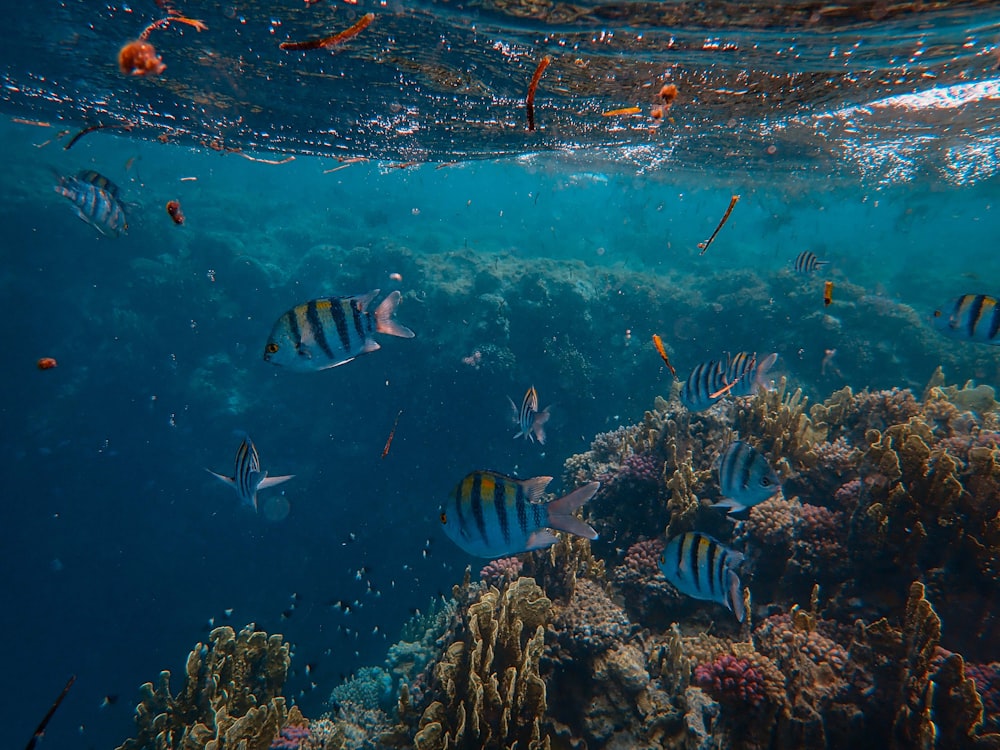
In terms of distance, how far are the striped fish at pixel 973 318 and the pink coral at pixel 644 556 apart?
4.16m

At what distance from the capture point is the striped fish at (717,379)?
530cm

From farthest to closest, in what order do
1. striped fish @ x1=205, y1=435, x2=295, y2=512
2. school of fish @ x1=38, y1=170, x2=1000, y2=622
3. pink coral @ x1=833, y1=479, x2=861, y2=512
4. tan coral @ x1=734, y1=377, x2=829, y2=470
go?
tan coral @ x1=734, y1=377, x2=829, y2=470 → pink coral @ x1=833, y1=479, x2=861, y2=512 → striped fish @ x1=205, y1=435, x2=295, y2=512 → school of fish @ x1=38, y1=170, x2=1000, y2=622

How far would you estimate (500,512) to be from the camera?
2834 mm

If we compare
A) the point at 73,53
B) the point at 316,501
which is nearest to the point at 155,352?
the point at 316,501

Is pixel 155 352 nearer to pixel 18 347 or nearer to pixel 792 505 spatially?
pixel 18 347

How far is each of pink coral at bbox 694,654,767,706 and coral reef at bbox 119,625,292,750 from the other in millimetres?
4215

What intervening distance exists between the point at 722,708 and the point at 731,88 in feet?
43.3

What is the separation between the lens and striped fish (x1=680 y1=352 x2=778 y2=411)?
5305 mm

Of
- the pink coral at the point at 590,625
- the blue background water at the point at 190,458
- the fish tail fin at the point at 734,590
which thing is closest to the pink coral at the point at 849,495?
the fish tail fin at the point at 734,590

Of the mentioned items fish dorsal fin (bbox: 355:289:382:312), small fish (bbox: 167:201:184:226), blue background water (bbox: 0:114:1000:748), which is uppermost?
small fish (bbox: 167:201:184:226)

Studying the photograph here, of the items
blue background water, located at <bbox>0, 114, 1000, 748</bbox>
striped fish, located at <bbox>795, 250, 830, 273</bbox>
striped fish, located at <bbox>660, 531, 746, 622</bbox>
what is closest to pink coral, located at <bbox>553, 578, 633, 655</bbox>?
striped fish, located at <bbox>660, 531, 746, 622</bbox>

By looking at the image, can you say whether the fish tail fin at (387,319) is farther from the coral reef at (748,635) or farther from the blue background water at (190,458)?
the blue background water at (190,458)

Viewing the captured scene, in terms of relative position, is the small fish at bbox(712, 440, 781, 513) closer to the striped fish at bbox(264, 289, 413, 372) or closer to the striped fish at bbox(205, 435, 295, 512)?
the striped fish at bbox(264, 289, 413, 372)

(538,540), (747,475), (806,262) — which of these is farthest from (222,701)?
(806,262)
